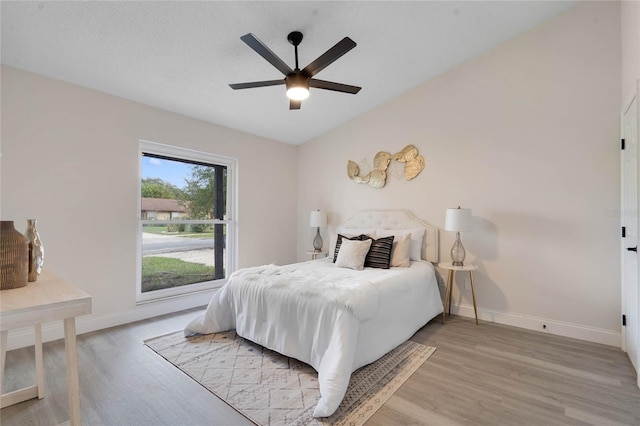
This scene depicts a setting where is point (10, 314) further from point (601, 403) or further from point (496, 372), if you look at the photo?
point (601, 403)

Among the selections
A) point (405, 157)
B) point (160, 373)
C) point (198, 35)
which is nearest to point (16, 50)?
point (198, 35)

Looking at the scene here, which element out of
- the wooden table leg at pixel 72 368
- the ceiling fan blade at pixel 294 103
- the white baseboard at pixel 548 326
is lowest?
the white baseboard at pixel 548 326

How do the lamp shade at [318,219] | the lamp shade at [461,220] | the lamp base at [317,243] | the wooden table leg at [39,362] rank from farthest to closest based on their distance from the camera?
the lamp base at [317,243]
the lamp shade at [318,219]
the lamp shade at [461,220]
the wooden table leg at [39,362]

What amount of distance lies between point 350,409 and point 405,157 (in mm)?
3173

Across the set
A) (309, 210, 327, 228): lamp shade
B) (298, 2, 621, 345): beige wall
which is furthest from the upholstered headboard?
(309, 210, 327, 228): lamp shade

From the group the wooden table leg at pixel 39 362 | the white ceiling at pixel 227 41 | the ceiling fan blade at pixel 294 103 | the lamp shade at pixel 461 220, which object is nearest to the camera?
the wooden table leg at pixel 39 362

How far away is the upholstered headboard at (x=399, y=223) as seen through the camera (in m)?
3.83

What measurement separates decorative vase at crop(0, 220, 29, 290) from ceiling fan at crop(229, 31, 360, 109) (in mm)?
1702

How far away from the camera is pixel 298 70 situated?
8.16ft

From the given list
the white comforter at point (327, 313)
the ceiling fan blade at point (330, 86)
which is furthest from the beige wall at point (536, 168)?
the ceiling fan blade at point (330, 86)

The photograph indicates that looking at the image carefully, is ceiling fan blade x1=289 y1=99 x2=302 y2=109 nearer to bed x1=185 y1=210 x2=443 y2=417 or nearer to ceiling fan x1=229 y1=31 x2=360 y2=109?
ceiling fan x1=229 y1=31 x2=360 y2=109

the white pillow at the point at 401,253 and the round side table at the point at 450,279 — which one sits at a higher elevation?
the white pillow at the point at 401,253

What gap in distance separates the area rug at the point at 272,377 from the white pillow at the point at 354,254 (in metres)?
0.93

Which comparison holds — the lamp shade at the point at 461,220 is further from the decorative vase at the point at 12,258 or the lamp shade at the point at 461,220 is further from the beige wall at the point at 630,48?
the decorative vase at the point at 12,258
